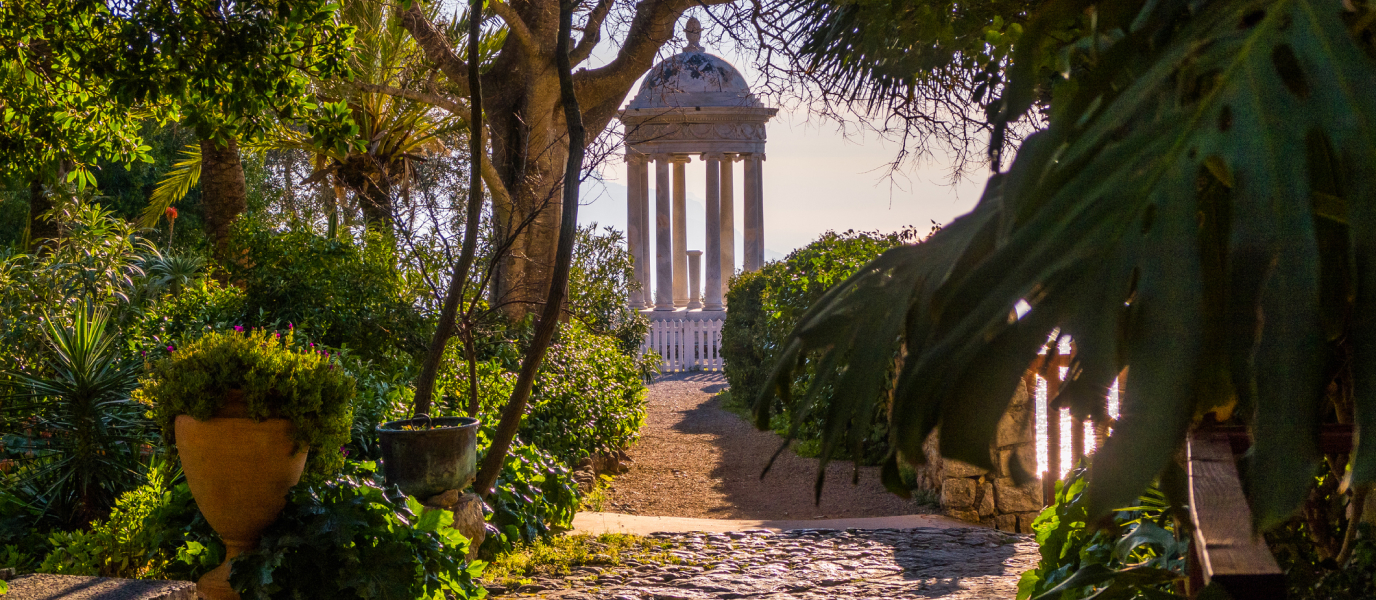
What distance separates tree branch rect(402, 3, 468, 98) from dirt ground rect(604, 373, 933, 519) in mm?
4266

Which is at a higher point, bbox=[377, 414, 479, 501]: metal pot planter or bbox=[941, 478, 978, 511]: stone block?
bbox=[377, 414, 479, 501]: metal pot planter

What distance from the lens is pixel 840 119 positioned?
481cm

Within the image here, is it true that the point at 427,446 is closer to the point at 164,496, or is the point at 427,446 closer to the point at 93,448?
the point at 164,496

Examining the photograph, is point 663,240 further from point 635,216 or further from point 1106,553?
point 1106,553

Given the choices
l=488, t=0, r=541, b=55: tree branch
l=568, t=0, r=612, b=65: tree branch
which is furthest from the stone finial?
l=488, t=0, r=541, b=55: tree branch

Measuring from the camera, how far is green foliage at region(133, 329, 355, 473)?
3.49m

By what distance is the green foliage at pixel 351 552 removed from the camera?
3.48m

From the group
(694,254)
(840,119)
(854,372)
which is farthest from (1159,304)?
(694,254)

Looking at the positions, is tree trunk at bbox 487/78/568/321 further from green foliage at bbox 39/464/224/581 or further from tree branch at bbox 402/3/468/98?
green foliage at bbox 39/464/224/581

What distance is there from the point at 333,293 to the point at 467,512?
356cm

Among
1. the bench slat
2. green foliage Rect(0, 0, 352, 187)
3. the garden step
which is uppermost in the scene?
green foliage Rect(0, 0, 352, 187)

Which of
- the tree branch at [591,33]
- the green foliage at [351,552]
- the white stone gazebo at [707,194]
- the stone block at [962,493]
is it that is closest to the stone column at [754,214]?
the white stone gazebo at [707,194]

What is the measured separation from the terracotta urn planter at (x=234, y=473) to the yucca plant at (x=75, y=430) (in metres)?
1.33

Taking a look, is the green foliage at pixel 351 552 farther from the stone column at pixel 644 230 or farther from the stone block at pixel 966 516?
the stone column at pixel 644 230
